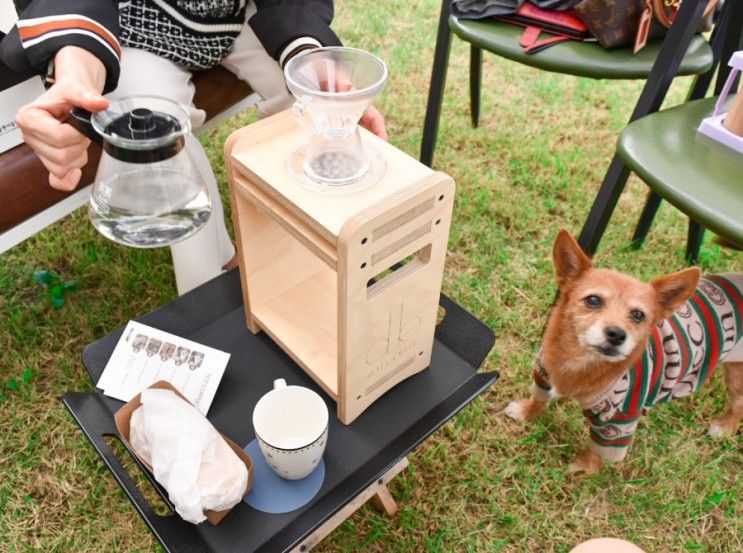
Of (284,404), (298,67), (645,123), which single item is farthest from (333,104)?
(645,123)

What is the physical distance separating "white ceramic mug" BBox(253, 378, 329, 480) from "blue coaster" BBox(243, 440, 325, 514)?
0.02m

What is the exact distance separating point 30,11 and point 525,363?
1.30m

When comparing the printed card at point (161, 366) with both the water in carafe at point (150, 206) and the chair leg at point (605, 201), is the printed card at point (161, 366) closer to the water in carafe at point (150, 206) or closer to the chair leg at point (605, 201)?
the water in carafe at point (150, 206)

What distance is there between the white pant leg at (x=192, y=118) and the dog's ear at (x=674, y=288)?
2.86 feet

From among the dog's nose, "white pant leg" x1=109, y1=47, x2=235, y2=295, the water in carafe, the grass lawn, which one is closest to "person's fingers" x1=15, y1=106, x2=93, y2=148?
the water in carafe

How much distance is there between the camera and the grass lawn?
1329 mm

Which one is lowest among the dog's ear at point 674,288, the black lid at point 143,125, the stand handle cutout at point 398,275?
the dog's ear at point 674,288

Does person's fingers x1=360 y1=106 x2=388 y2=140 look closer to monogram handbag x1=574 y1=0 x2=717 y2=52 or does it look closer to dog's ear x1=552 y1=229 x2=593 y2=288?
dog's ear x1=552 y1=229 x2=593 y2=288

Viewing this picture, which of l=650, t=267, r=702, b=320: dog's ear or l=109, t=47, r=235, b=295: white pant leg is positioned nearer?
l=650, t=267, r=702, b=320: dog's ear

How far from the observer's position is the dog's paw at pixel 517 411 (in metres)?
1.50

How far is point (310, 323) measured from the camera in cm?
120

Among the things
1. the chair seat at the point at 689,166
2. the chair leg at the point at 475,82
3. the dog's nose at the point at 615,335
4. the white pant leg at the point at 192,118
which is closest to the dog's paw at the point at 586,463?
the dog's nose at the point at 615,335

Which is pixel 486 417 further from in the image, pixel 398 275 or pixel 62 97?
pixel 62 97

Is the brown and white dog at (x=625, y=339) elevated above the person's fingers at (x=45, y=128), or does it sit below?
below
